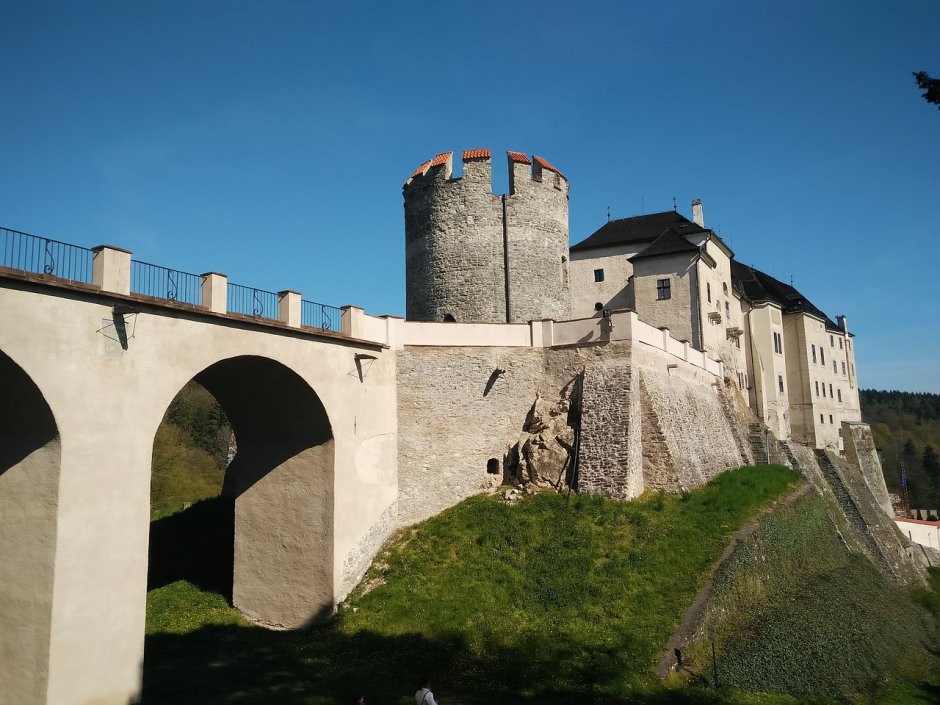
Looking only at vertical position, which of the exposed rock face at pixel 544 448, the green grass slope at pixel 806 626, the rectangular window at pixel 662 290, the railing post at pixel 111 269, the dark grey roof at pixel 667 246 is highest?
the dark grey roof at pixel 667 246

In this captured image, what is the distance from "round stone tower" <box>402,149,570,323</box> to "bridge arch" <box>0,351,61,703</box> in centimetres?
1770

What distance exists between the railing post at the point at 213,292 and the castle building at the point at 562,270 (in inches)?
505

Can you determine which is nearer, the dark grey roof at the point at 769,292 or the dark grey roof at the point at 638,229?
the dark grey roof at the point at 638,229

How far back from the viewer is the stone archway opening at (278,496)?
18656 millimetres

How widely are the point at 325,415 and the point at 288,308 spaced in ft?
10.0

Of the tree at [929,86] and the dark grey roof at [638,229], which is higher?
the dark grey roof at [638,229]

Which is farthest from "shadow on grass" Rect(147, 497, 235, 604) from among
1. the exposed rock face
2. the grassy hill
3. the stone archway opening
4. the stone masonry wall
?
the exposed rock face

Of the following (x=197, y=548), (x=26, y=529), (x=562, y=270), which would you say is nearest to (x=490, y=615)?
(x=26, y=529)

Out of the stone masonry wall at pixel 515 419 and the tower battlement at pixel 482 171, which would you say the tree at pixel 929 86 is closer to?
the stone masonry wall at pixel 515 419

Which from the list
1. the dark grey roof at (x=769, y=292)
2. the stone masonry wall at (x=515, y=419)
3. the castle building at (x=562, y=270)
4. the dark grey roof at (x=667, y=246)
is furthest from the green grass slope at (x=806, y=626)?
the dark grey roof at (x=769, y=292)

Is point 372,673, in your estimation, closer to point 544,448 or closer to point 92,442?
point 92,442

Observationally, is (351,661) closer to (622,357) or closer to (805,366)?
(622,357)

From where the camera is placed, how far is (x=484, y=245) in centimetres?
2878

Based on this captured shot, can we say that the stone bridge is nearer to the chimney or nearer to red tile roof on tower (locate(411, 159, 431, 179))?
red tile roof on tower (locate(411, 159, 431, 179))
